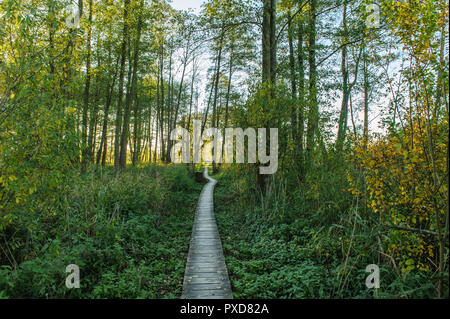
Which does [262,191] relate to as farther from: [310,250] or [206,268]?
[206,268]

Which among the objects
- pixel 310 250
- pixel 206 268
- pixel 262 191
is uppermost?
pixel 262 191

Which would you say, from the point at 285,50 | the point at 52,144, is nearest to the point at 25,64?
the point at 52,144

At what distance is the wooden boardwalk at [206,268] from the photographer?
3.88 m

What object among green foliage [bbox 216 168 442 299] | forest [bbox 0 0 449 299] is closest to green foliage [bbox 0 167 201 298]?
forest [bbox 0 0 449 299]

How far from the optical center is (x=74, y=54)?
13.0ft

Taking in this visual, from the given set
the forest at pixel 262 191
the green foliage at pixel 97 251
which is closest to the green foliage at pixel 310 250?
the forest at pixel 262 191

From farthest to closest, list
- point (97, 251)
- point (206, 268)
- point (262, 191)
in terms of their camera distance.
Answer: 1. point (262, 191)
2. point (206, 268)
3. point (97, 251)

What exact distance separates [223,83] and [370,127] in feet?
68.7

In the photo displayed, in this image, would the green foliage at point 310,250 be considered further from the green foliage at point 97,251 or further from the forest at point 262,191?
the green foliage at point 97,251

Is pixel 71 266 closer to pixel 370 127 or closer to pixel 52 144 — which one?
pixel 52 144

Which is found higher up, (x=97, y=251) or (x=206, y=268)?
(x=97, y=251)

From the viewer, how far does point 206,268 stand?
15.4ft

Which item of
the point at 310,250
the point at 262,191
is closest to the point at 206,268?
the point at 310,250

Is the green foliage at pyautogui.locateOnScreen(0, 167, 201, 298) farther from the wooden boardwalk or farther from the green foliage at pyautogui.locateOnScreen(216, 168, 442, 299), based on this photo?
the green foliage at pyautogui.locateOnScreen(216, 168, 442, 299)
